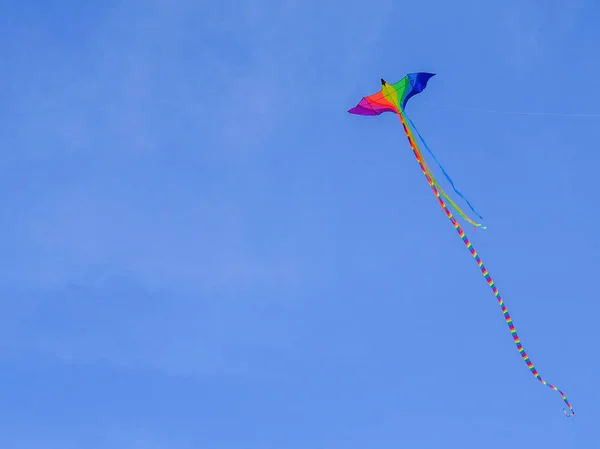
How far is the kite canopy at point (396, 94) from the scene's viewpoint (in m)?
14.6

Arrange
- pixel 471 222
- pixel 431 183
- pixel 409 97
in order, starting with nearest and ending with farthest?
pixel 471 222 → pixel 431 183 → pixel 409 97

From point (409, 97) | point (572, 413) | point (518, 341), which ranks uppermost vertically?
point (409, 97)

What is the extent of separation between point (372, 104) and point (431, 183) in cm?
298

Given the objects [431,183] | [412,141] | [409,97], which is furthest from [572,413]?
[409,97]

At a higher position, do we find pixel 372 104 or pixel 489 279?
pixel 372 104

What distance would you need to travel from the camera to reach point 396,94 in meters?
14.8

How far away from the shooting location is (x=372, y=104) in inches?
590

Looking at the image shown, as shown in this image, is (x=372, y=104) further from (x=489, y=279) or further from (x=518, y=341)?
(x=518, y=341)

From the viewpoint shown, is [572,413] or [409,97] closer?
[572,413]

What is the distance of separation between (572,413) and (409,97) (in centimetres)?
768

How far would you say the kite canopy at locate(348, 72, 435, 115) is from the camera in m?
14.6

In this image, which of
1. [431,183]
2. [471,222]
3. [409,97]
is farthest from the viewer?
[409,97]

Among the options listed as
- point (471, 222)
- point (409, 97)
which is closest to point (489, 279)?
point (471, 222)

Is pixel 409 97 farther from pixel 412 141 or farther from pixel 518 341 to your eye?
pixel 518 341
